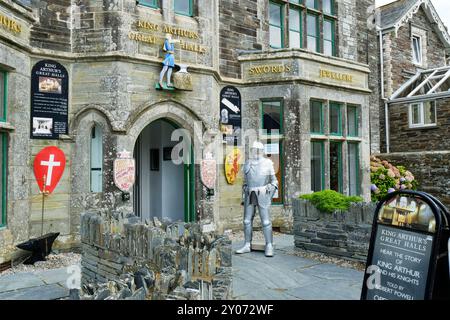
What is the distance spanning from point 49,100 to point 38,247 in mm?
2715

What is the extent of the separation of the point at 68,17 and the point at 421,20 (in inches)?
630

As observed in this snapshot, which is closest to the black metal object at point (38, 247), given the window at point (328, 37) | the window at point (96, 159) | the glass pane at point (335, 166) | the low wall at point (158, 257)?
the window at point (96, 159)

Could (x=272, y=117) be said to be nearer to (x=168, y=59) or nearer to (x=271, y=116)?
(x=271, y=116)

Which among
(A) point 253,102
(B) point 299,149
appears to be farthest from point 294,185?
(A) point 253,102

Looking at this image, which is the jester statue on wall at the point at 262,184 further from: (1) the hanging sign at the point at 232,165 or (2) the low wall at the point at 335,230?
(1) the hanging sign at the point at 232,165

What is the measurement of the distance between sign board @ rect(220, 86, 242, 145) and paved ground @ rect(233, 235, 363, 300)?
11.8ft

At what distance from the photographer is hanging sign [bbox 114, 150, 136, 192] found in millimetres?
7883

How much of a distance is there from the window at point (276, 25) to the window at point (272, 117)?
72.4 inches

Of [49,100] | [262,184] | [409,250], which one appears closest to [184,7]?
[49,100]

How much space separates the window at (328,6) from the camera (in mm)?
12155

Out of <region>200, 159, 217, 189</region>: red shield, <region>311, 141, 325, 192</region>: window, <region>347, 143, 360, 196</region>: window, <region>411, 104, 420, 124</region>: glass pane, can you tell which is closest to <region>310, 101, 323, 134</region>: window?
<region>311, 141, 325, 192</region>: window

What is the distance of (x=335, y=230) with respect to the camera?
22.9 ft

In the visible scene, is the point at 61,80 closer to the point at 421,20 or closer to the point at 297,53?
the point at 297,53

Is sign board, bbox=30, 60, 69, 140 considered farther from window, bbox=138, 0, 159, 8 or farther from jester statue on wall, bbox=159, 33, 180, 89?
window, bbox=138, 0, 159, 8
